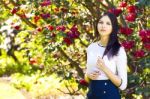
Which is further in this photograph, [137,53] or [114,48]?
[137,53]

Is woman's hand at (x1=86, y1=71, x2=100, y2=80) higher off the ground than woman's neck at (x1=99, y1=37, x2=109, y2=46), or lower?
lower

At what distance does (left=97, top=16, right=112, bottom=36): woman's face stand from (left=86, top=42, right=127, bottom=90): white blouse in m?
0.13

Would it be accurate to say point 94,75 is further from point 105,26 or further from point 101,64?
point 105,26

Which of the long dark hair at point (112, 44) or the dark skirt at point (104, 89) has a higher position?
the long dark hair at point (112, 44)

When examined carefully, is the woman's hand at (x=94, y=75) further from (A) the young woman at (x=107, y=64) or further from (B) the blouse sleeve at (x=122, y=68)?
(B) the blouse sleeve at (x=122, y=68)

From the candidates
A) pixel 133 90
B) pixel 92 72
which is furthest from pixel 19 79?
pixel 92 72

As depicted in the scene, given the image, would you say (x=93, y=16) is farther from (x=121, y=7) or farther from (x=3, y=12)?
(x=3, y=12)

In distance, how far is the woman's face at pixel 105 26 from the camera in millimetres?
3818

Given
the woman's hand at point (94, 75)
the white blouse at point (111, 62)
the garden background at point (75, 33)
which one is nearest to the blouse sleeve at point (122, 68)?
the white blouse at point (111, 62)

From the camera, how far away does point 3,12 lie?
6391mm

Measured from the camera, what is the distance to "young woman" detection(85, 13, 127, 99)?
12.2ft

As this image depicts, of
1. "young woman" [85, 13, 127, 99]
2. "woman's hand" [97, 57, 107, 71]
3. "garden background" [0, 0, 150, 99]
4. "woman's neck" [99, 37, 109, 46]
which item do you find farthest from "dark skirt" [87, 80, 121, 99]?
"garden background" [0, 0, 150, 99]

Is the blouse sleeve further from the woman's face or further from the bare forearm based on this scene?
the woman's face

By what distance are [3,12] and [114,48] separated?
295 centimetres
